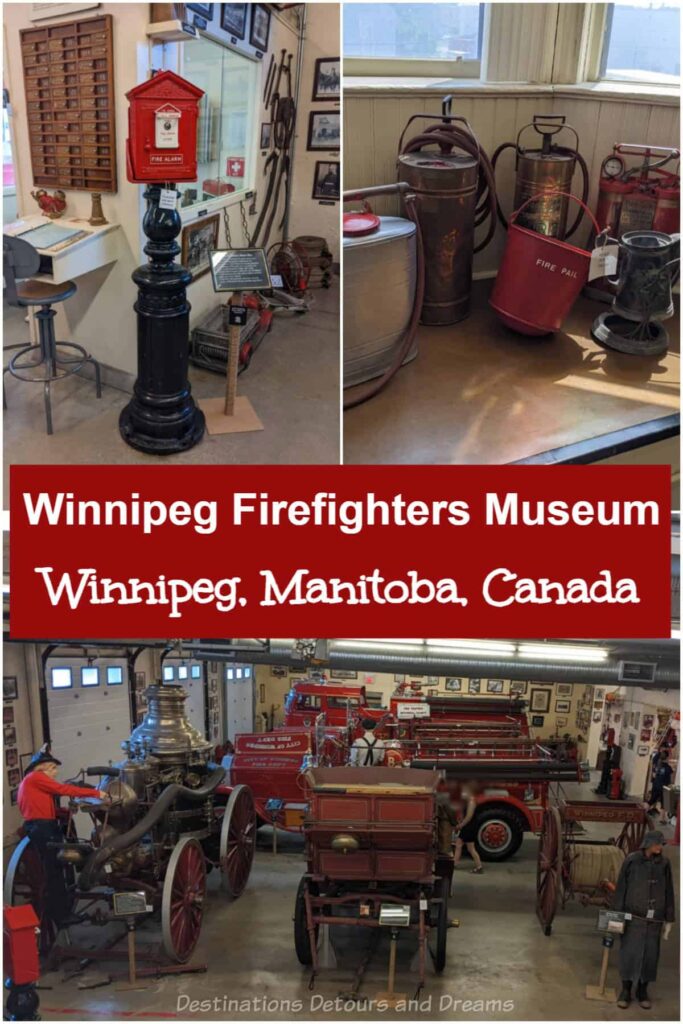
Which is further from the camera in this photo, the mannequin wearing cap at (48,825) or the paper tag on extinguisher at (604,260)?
the paper tag on extinguisher at (604,260)

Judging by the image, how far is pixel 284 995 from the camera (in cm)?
434

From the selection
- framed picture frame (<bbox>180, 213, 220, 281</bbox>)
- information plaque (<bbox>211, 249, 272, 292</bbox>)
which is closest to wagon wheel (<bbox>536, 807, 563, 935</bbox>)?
information plaque (<bbox>211, 249, 272, 292</bbox>)

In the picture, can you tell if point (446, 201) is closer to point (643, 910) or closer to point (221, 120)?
point (221, 120)

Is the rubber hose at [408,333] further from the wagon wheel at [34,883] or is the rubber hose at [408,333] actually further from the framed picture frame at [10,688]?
the framed picture frame at [10,688]

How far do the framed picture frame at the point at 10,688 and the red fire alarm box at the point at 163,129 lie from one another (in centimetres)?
405

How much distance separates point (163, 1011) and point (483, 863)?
10.2 ft

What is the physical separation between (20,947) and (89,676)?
3.56m

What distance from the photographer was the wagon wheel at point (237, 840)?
17.3 ft

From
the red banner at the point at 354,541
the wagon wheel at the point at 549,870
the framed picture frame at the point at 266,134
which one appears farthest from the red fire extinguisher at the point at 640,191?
the wagon wheel at the point at 549,870

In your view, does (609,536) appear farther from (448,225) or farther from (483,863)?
(483,863)

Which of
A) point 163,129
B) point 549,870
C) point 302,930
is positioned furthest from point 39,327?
point 549,870

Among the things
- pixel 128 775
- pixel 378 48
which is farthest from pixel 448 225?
pixel 128 775

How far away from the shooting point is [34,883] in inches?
180

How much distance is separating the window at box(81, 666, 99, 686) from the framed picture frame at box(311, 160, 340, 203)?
428 cm
